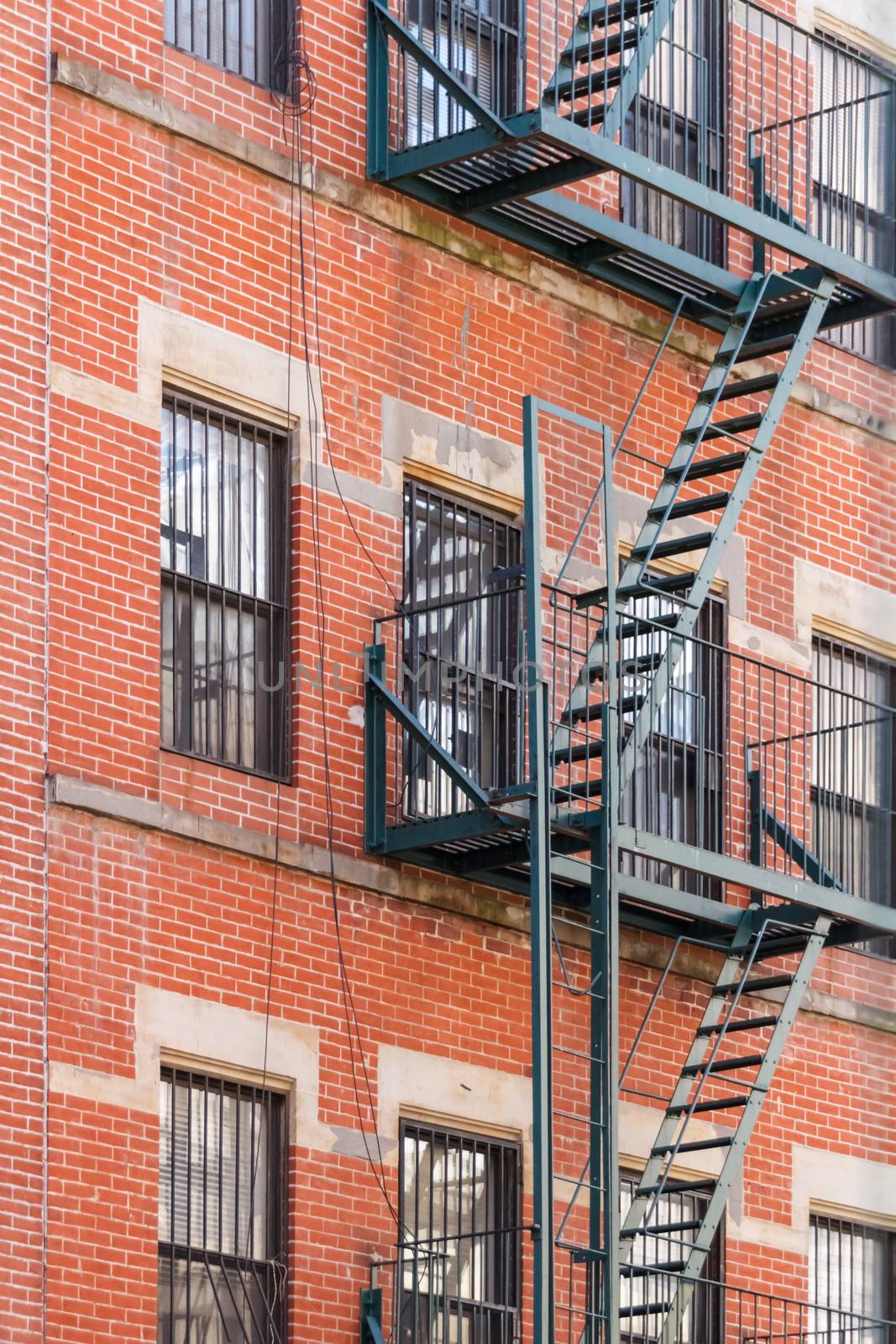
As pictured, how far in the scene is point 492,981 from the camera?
63.3 feet

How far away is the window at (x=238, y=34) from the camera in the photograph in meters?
18.9

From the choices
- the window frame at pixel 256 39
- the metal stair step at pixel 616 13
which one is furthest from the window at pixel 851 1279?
the window frame at pixel 256 39

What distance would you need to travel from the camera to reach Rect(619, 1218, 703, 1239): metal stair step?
736 inches

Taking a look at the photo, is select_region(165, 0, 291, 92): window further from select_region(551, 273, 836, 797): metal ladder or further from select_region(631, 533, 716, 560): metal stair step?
select_region(631, 533, 716, 560): metal stair step

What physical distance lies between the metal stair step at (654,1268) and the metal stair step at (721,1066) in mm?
1120

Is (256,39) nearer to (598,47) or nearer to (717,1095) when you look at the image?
(598,47)

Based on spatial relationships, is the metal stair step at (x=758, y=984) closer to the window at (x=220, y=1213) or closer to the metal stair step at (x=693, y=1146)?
the metal stair step at (x=693, y=1146)

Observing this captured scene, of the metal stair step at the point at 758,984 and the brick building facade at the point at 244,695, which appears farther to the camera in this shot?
the metal stair step at the point at 758,984

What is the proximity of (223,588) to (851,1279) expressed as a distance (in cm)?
696

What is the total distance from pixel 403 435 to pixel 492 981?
3.24m

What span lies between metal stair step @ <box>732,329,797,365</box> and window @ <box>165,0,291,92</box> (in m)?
3.69

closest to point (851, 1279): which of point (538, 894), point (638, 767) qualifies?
point (638, 767)

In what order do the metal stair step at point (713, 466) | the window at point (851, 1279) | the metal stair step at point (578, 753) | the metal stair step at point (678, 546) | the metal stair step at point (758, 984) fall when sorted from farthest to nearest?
1. the window at point (851, 1279)
2. the metal stair step at point (758, 984)
3. the metal stair step at point (713, 466)
4. the metal stair step at point (678, 546)
5. the metal stair step at point (578, 753)

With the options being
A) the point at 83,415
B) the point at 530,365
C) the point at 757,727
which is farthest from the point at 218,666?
the point at 757,727
